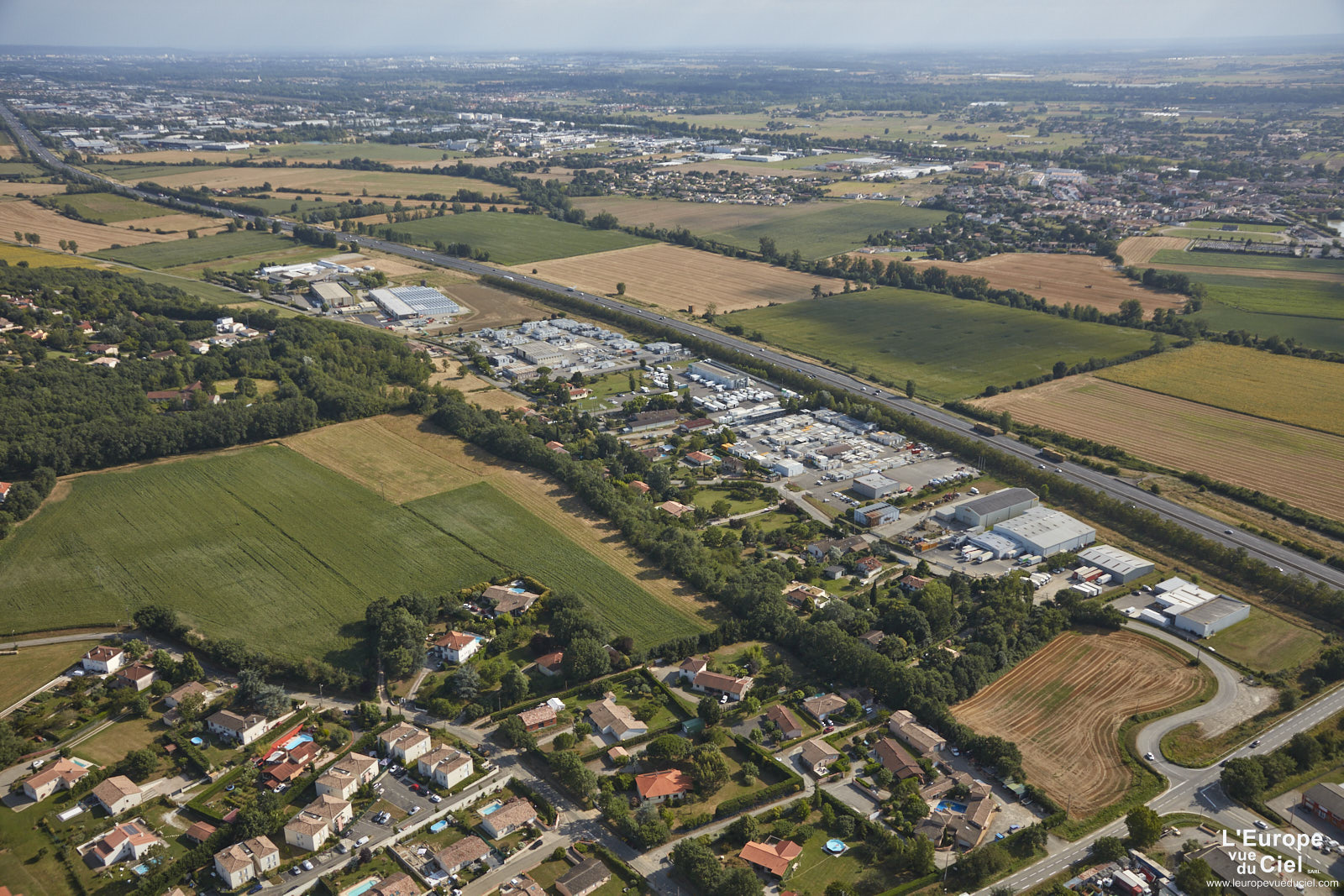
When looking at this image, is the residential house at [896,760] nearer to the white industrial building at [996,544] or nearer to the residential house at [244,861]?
the white industrial building at [996,544]

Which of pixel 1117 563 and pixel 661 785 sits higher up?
pixel 1117 563

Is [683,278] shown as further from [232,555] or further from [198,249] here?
[232,555]

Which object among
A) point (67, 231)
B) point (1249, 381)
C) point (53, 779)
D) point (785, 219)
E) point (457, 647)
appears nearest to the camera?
point (53, 779)

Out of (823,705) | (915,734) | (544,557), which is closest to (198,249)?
(544,557)

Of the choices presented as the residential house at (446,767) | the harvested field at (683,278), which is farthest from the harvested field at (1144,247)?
the residential house at (446,767)

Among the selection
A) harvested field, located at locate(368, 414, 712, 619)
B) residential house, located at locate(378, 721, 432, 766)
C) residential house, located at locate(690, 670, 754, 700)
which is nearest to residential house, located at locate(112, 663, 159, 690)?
residential house, located at locate(378, 721, 432, 766)
